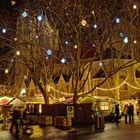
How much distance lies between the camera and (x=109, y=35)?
33375 mm

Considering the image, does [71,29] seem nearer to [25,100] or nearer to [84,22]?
[84,22]

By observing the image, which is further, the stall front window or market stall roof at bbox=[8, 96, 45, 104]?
the stall front window

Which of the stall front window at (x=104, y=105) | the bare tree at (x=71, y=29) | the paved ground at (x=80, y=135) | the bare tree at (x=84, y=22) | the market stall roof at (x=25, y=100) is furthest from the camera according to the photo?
the stall front window at (x=104, y=105)

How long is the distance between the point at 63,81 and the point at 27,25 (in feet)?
133

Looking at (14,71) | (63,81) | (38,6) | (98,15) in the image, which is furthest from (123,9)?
(63,81)

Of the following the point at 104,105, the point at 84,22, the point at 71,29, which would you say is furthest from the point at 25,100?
the point at 84,22

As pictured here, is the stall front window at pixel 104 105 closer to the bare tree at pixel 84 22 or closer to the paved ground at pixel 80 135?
the bare tree at pixel 84 22

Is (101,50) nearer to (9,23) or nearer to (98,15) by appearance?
(98,15)

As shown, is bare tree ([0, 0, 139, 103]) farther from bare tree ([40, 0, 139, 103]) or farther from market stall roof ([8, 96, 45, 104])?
market stall roof ([8, 96, 45, 104])

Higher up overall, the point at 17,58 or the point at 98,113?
the point at 17,58

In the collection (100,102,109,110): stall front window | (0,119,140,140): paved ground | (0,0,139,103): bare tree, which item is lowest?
(0,119,140,140): paved ground

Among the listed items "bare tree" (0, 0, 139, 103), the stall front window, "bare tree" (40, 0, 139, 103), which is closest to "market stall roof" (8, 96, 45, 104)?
"bare tree" (0, 0, 139, 103)

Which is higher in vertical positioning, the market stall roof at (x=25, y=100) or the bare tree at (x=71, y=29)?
the bare tree at (x=71, y=29)

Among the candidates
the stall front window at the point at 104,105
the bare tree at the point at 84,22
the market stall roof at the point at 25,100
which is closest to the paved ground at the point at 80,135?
the bare tree at the point at 84,22
